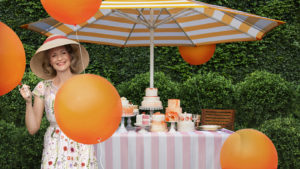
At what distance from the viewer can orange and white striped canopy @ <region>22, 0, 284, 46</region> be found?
146 inches

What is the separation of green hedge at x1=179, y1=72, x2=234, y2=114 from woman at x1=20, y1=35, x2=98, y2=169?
11.5 feet

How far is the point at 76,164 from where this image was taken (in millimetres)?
2061

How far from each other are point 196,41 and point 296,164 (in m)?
2.08

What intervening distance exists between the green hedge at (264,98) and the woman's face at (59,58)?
394 cm

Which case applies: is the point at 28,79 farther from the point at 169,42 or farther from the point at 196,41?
the point at 196,41

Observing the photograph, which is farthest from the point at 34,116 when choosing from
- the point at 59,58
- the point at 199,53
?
the point at 199,53

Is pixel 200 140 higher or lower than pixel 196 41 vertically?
lower

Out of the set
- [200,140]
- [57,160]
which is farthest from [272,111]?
[57,160]

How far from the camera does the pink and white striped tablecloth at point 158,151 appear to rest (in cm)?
312

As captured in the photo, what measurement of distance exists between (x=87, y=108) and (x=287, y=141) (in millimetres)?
3704

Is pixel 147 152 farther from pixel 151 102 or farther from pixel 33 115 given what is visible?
pixel 33 115

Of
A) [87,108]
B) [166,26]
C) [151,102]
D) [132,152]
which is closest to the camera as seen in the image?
[87,108]

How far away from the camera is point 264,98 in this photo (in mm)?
5297

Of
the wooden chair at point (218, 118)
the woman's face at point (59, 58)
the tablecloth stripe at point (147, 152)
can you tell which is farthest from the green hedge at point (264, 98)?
the woman's face at point (59, 58)
